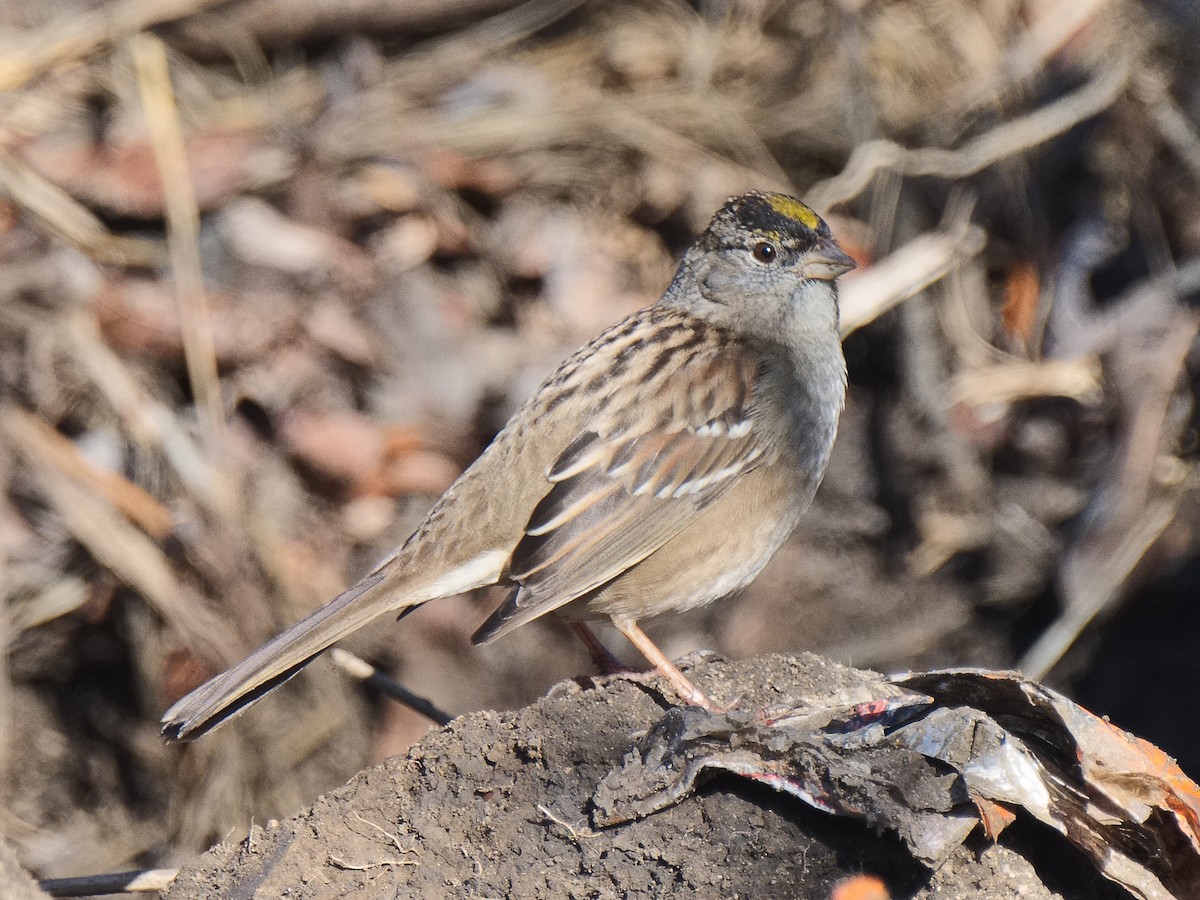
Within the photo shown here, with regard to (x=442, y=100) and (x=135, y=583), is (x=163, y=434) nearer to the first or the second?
(x=135, y=583)

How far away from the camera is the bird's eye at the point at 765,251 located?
3.72 metres

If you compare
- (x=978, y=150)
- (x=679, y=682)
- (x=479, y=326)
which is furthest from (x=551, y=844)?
(x=978, y=150)

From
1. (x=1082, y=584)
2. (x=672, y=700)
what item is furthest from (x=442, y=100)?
(x=672, y=700)

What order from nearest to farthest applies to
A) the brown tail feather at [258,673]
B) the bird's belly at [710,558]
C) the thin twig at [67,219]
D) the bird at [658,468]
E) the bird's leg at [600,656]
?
the brown tail feather at [258,673] < the bird at [658,468] < the bird's belly at [710,558] < the bird's leg at [600,656] < the thin twig at [67,219]

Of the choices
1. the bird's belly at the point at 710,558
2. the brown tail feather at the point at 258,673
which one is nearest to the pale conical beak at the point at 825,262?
the bird's belly at the point at 710,558

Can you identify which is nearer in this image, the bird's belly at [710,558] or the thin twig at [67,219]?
the bird's belly at [710,558]

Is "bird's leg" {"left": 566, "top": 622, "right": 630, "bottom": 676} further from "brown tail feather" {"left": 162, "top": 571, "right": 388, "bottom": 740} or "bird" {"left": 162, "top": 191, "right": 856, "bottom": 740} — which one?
"brown tail feather" {"left": 162, "top": 571, "right": 388, "bottom": 740}

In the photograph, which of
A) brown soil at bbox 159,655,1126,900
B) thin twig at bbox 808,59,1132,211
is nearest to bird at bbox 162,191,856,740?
brown soil at bbox 159,655,1126,900

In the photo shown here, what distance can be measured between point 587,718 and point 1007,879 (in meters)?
0.84

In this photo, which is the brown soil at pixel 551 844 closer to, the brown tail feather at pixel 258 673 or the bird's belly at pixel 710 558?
the brown tail feather at pixel 258 673

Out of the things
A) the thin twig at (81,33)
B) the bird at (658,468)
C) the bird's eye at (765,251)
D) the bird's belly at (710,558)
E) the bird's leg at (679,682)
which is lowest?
the bird's leg at (679,682)

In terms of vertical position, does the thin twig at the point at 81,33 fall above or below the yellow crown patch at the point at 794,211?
above

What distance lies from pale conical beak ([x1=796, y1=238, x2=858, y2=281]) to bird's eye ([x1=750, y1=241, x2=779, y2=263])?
72mm

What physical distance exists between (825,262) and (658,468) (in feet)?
2.35
